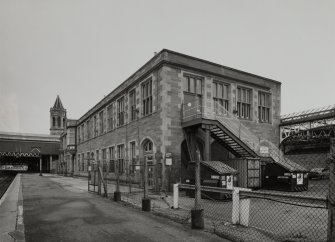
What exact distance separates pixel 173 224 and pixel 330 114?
71.4 ft

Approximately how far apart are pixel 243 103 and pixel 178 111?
255 inches

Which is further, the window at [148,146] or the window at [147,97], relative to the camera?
the window at [147,97]

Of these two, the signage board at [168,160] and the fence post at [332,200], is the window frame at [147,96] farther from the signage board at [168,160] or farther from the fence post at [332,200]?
the fence post at [332,200]

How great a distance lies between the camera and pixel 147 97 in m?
20.2

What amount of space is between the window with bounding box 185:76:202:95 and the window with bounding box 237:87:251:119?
3.90m

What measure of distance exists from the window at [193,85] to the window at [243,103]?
3899 millimetres

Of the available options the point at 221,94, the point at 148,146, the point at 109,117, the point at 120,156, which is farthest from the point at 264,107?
the point at 109,117

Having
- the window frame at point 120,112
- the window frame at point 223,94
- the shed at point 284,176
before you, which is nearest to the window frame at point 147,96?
the window frame at point 120,112

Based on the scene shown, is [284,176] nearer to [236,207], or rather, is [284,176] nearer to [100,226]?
[236,207]

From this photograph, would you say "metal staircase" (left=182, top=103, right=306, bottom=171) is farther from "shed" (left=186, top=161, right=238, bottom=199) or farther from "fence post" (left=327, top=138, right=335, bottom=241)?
"fence post" (left=327, top=138, right=335, bottom=241)

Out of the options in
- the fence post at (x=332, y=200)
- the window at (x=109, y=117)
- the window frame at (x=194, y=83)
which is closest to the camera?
the fence post at (x=332, y=200)

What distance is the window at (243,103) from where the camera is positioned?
21.7m

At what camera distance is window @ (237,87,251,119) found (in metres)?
21.7

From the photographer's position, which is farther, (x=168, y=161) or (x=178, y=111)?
(x=178, y=111)
